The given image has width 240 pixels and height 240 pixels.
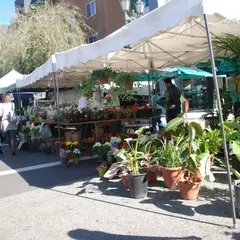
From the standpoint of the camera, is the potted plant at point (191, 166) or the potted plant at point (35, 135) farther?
the potted plant at point (35, 135)

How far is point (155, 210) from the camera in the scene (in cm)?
370

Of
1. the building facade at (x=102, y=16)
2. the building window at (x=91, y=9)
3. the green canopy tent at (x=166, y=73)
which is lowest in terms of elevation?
the green canopy tent at (x=166, y=73)

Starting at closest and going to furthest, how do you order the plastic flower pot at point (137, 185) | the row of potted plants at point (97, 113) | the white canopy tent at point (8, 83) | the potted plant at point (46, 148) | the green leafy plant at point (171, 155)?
the plastic flower pot at point (137, 185)
the green leafy plant at point (171, 155)
the row of potted plants at point (97, 113)
the potted plant at point (46, 148)
the white canopy tent at point (8, 83)

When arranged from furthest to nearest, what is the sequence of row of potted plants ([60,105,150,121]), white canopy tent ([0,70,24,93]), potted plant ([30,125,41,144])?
white canopy tent ([0,70,24,93]) → potted plant ([30,125,41,144]) → row of potted plants ([60,105,150,121])

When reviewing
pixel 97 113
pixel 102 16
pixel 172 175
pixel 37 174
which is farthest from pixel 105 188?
pixel 102 16

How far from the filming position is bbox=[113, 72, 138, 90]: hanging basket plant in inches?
279

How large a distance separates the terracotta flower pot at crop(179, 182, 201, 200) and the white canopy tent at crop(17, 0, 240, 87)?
2.02 m

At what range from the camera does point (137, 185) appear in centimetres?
410

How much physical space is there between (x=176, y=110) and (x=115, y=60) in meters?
2.06

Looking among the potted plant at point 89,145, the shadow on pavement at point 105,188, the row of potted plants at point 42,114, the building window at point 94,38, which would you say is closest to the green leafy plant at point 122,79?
the potted plant at point 89,145

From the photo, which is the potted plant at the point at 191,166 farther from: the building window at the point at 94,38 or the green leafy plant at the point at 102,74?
the building window at the point at 94,38

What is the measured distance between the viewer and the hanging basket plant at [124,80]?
279 inches

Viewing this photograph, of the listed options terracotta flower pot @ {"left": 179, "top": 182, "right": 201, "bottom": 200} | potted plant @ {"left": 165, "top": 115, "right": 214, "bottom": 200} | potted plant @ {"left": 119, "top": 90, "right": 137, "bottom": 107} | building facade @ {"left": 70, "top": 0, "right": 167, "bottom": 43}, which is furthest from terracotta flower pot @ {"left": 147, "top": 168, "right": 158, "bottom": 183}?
building facade @ {"left": 70, "top": 0, "right": 167, "bottom": 43}

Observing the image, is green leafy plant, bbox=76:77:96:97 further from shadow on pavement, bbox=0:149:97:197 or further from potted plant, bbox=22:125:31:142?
potted plant, bbox=22:125:31:142
